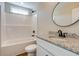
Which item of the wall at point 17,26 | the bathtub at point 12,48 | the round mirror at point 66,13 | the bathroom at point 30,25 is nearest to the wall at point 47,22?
the bathroom at point 30,25

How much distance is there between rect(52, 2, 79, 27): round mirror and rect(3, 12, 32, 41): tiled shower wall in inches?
47.9

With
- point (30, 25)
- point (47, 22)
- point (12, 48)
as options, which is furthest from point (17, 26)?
point (47, 22)

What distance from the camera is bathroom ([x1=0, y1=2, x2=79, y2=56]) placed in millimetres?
1608

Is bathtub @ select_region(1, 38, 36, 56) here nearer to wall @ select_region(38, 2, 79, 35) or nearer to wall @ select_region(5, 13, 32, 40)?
wall @ select_region(5, 13, 32, 40)

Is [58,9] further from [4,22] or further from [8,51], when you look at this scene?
[8,51]

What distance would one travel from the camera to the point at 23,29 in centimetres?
305

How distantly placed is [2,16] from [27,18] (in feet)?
2.77

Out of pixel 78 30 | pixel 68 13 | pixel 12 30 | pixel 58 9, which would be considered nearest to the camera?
pixel 78 30

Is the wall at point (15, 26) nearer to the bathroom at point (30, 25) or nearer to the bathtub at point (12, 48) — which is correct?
the bathroom at point (30, 25)

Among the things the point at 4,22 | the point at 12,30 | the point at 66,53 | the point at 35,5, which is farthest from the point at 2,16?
the point at 66,53

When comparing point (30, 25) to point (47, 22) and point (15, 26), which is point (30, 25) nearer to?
point (15, 26)

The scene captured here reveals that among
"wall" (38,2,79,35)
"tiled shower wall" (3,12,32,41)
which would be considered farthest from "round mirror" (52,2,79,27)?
"tiled shower wall" (3,12,32,41)

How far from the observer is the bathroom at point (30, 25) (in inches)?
63.3

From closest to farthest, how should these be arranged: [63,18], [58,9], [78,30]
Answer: [78,30] → [63,18] → [58,9]
